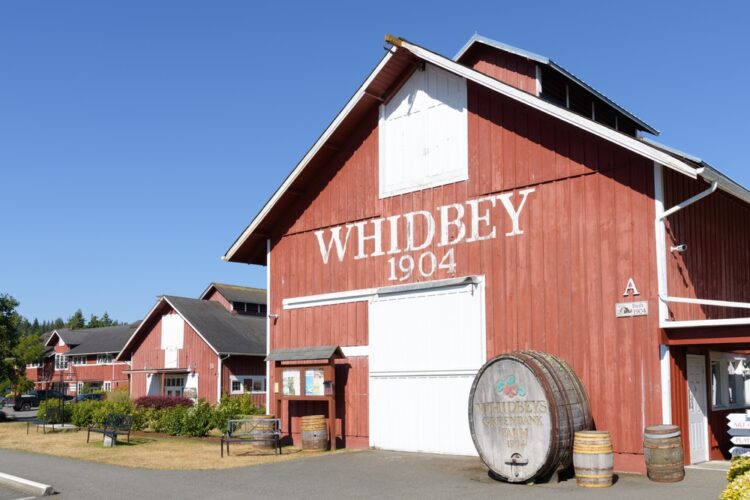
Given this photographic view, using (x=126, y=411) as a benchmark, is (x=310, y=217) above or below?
above

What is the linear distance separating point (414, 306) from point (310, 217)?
4.55 meters

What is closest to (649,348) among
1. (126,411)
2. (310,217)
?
(310,217)

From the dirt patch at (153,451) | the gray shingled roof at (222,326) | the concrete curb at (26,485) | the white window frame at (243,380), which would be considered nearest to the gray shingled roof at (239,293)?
the gray shingled roof at (222,326)

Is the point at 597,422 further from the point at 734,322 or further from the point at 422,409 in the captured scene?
the point at 422,409

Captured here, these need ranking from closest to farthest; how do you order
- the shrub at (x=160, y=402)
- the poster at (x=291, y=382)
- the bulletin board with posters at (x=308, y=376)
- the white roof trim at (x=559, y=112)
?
the white roof trim at (x=559, y=112)
the bulletin board with posters at (x=308, y=376)
the poster at (x=291, y=382)
the shrub at (x=160, y=402)

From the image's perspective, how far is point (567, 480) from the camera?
14070 mm

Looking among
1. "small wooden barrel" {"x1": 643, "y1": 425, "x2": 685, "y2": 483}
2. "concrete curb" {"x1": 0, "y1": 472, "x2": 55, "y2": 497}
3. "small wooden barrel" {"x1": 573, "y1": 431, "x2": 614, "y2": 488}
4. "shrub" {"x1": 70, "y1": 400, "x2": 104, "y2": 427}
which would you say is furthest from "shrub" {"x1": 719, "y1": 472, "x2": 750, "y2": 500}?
"shrub" {"x1": 70, "y1": 400, "x2": 104, "y2": 427}

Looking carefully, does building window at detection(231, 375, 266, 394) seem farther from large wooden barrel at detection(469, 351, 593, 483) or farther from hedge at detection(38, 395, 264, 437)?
large wooden barrel at detection(469, 351, 593, 483)

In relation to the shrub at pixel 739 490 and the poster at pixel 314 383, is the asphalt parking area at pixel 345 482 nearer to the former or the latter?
the poster at pixel 314 383

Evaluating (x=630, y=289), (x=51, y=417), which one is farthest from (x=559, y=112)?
(x=51, y=417)

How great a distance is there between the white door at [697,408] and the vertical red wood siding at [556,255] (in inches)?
46.2

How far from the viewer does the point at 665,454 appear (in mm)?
13367

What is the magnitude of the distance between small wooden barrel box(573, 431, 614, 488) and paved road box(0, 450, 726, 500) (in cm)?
30

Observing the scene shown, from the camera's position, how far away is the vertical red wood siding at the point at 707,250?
15391mm
